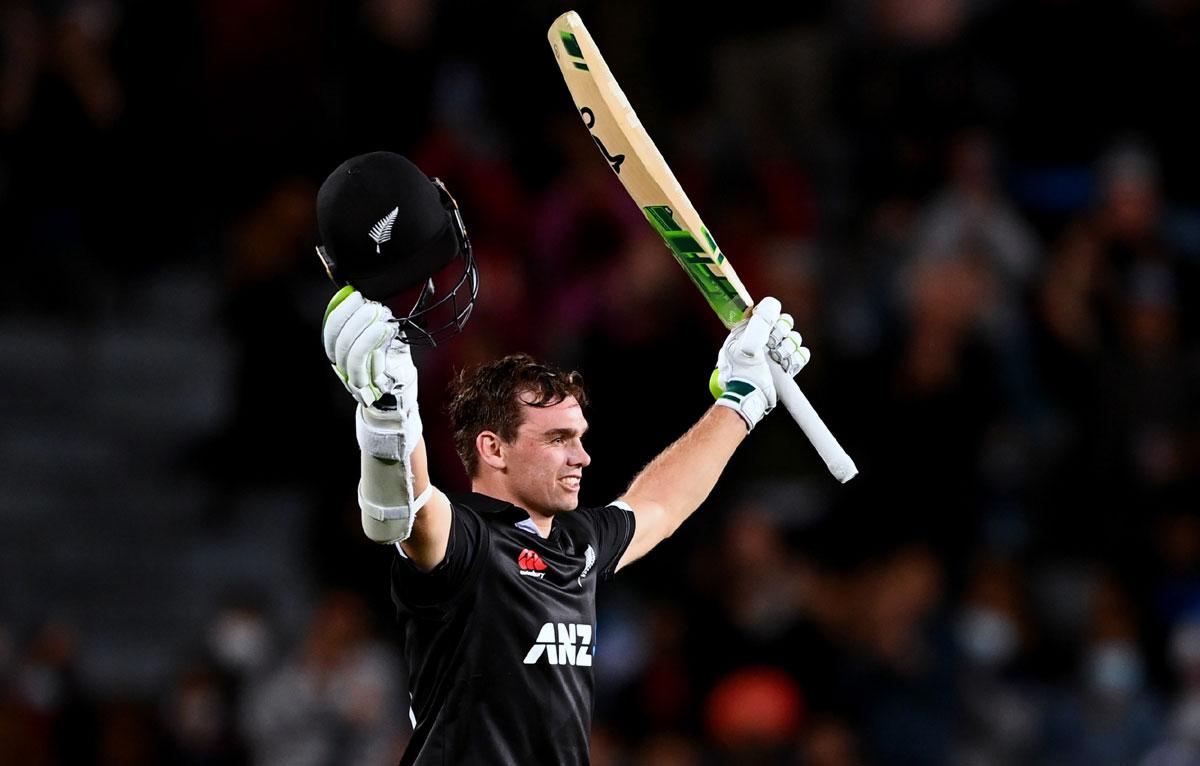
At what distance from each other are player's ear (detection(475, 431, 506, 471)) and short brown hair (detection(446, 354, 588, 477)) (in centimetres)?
2

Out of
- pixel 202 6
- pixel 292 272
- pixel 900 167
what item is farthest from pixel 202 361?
pixel 900 167

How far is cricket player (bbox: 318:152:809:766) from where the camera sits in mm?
4527

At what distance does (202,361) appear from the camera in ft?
38.3

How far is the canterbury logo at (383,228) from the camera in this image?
4.54m

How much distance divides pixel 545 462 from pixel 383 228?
988 millimetres

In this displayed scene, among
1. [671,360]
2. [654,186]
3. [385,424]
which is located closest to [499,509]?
[385,424]

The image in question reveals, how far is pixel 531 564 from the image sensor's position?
5.20 m

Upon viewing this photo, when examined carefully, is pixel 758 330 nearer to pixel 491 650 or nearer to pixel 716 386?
pixel 716 386

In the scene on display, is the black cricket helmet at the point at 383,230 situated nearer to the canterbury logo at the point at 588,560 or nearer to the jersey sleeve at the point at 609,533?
the canterbury logo at the point at 588,560

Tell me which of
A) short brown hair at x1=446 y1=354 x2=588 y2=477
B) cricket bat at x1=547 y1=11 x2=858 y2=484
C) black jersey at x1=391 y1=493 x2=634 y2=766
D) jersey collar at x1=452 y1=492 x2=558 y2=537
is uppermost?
cricket bat at x1=547 y1=11 x2=858 y2=484

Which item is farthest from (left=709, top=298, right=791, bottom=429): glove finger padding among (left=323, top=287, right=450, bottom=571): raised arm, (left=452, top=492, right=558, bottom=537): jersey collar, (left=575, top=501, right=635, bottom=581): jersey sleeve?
(left=323, top=287, right=450, bottom=571): raised arm

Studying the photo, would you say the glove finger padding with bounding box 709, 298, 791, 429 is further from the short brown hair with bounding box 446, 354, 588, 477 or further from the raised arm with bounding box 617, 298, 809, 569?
the short brown hair with bounding box 446, 354, 588, 477

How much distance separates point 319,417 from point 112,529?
1599 millimetres

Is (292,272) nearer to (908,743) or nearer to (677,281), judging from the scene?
(677,281)
